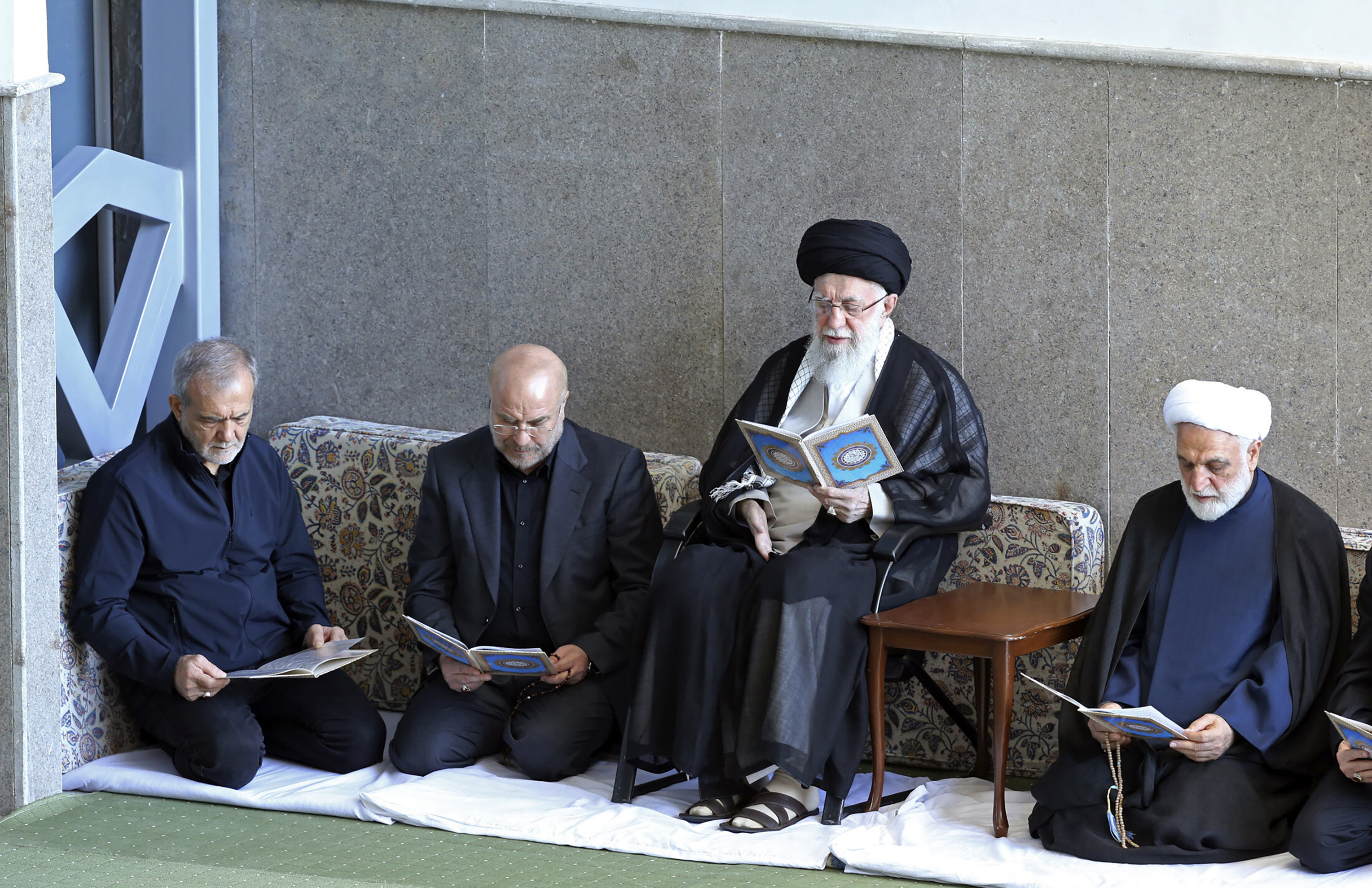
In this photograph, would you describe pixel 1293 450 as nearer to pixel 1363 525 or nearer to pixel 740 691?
pixel 1363 525

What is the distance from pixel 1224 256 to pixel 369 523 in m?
3.05

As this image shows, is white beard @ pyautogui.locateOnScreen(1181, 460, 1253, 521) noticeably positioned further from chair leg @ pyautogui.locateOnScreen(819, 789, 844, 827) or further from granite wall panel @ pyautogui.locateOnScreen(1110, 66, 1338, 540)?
chair leg @ pyautogui.locateOnScreen(819, 789, 844, 827)

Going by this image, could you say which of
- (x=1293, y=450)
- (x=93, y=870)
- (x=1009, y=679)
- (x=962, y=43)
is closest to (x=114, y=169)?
(x=93, y=870)

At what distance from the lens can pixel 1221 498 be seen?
3.94 m

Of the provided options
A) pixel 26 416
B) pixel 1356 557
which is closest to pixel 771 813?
pixel 1356 557

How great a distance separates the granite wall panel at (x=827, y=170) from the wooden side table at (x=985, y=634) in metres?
1.03

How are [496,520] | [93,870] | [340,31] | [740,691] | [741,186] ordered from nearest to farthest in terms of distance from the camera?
[93,870], [740,691], [496,520], [741,186], [340,31]

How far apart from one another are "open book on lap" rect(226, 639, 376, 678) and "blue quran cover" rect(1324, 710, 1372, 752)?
258 cm

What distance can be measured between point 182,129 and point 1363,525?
14.7 ft

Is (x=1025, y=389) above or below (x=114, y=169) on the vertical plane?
below

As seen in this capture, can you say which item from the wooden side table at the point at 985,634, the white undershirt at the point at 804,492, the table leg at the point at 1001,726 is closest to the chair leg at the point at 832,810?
the wooden side table at the point at 985,634

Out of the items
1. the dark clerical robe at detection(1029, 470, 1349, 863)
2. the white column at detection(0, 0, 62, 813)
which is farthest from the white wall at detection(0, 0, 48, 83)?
the dark clerical robe at detection(1029, 470, 1349, 863)

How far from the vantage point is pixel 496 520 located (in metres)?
4.79

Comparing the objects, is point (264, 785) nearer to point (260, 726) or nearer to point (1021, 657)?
point (260, 726)
